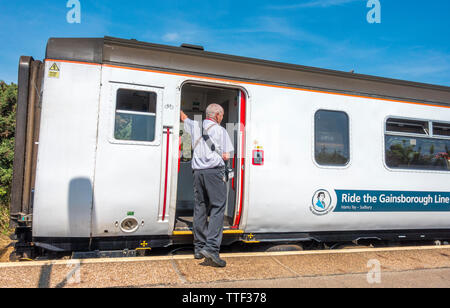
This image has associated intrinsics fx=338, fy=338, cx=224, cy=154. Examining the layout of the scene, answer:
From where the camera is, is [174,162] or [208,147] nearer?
[208,147]

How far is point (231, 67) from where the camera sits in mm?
4668

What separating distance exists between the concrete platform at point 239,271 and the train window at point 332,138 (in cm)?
135

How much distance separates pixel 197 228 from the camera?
410cm

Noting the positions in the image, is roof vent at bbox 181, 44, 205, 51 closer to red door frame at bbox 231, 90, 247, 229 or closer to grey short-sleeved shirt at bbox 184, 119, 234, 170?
red door frame at bbox 231, 90, 247, 229

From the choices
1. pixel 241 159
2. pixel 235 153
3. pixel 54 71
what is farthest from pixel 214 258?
pixel 54 71

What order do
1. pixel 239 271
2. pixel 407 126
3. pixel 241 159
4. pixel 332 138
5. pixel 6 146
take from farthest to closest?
pixel 6 146, pixel 407 126, pixel 332 138, pixel 241 159, pixel 239 271

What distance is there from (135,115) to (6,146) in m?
5.10

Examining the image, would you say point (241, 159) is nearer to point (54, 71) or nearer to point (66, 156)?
point (66, 156)

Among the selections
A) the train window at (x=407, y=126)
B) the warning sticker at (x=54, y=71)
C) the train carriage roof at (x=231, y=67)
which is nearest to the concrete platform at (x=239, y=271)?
the train window at (x=407, y=126)

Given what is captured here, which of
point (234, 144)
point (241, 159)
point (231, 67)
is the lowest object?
point (241, 159)

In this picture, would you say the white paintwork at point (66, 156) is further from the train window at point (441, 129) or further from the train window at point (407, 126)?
the train window at point (441, 129)

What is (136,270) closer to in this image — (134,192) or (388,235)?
(134,192)

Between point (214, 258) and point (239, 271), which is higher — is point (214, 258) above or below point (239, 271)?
above
